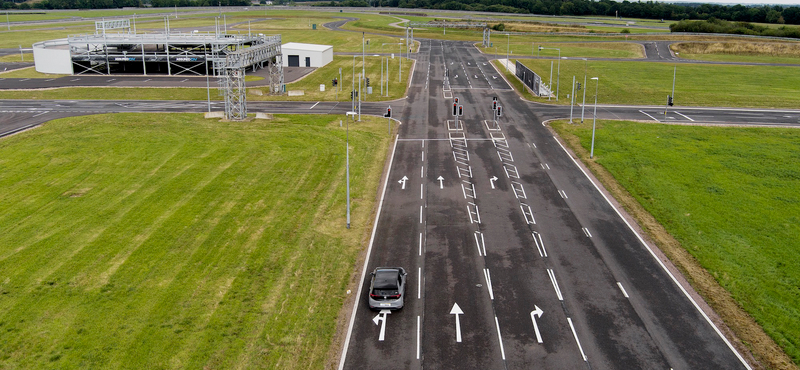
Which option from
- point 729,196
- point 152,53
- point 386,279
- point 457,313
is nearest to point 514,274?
point 457,313

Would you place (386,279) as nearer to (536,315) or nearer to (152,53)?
(536,315)

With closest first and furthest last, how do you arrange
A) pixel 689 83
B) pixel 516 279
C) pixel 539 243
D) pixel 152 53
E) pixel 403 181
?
pixel 516 279
pixel 539 243
pixel 403 181
pixel 689 83
pixel 152 53

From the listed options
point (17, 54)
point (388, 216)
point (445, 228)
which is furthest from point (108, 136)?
point (17, 54)

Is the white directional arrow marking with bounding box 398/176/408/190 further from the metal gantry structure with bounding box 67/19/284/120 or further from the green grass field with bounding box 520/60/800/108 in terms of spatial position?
the metal gantry structure with bounding box 67/19/284/120


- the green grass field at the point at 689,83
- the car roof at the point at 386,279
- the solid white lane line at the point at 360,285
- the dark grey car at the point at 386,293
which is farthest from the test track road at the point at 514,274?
the green grass field at the point at 689,83

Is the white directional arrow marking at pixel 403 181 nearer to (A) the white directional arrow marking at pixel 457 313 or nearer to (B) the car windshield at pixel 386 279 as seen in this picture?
(B) the car windshield at pixel 386 279
